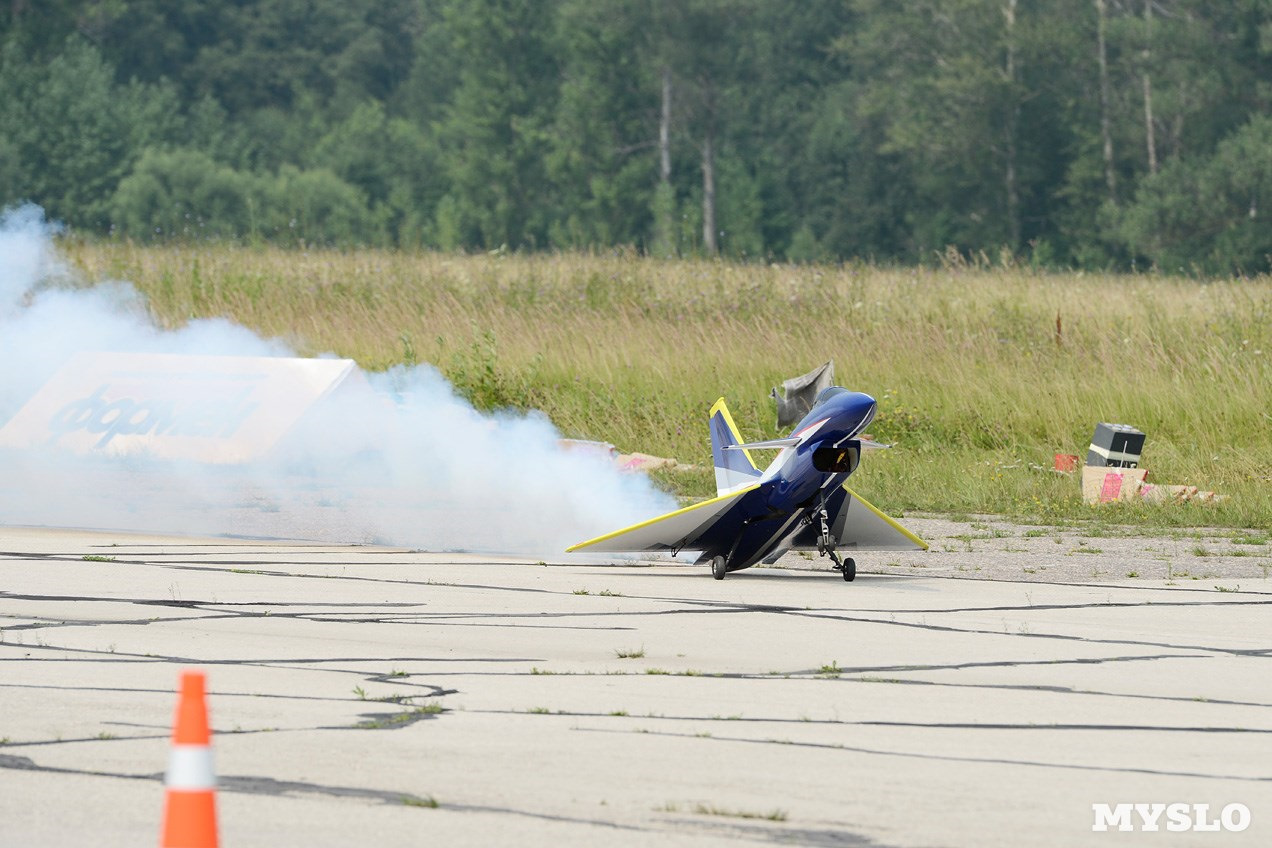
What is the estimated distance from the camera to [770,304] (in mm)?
26172

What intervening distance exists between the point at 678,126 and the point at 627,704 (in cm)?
6678

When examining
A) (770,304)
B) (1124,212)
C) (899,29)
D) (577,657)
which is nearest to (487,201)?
(899,29)

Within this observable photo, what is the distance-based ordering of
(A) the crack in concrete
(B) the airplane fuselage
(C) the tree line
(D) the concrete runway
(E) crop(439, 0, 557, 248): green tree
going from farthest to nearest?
(E) crop(439, 0, 557, 248): green tree
(C) the tree line
(B) the airplane fuselage
(A) the crack in concrete
(D) the concrete runway

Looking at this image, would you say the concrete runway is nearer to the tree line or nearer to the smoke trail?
the smoke trail

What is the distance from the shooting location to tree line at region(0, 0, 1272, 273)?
59812 mm

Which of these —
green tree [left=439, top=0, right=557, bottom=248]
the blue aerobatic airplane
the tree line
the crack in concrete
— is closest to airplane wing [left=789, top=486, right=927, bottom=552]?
the blue aerobatic airplane

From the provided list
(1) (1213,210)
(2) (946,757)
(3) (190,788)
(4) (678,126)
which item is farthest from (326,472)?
(4) (678,126)

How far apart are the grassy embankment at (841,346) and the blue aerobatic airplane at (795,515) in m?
4.21

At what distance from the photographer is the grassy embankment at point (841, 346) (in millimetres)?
18641

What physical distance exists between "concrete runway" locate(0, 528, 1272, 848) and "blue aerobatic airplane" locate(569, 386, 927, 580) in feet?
0.89

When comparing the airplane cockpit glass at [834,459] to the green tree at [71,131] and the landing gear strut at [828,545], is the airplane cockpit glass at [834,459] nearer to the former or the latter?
the landing gear strut at [828,545]

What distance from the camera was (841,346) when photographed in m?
23.7

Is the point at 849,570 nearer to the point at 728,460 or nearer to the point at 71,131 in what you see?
the point at 728,460

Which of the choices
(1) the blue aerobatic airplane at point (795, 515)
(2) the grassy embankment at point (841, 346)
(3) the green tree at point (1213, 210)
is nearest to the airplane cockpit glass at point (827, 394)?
(1) the blue aerobatic airplane at point (795, 515)
